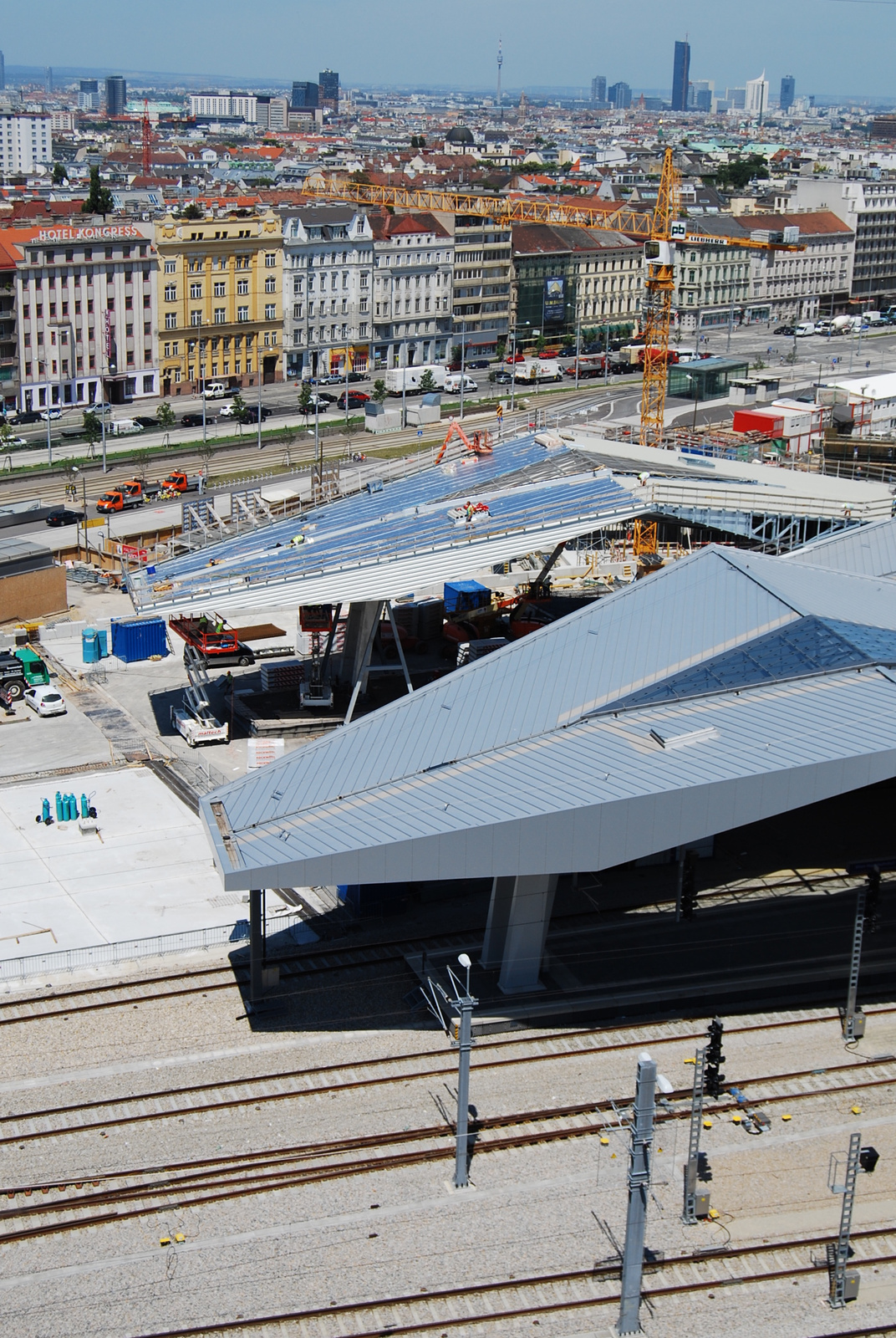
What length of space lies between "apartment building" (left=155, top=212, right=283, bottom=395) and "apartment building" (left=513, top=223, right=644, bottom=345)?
26.7 m

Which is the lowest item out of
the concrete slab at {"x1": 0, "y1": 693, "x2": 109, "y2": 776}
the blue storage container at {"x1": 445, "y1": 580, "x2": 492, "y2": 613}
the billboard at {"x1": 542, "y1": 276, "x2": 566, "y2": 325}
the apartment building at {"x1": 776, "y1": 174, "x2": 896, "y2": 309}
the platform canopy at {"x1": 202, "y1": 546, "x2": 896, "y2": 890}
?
the concrete slab at {"x1": 0, "y1": 693, "x2": 109, "y2": 776}

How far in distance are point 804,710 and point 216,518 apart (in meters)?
35.2

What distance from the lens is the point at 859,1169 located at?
32.5 meters

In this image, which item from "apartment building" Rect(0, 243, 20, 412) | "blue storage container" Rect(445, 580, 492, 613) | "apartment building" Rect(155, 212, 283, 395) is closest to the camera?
"blue storage container" Rect(445, 580, 492, 613)

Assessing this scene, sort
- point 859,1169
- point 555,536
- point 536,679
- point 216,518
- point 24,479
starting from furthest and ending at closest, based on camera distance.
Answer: point 24,479 < point 216,518 < point 555,536 < point 536,679 < point 859,1169

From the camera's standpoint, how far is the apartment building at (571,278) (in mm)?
143875

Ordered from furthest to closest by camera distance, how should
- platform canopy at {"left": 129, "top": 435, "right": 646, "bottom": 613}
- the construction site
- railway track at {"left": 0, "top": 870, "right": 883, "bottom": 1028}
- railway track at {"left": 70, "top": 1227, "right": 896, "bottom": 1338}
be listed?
platform canopy at {"left": 129, "top": 435, "right": 646, "bottom": 613}
railway track at {"left": 0, "top": 870, "right": 883, "bottom": 1028}
the construction site
railway track at {"left": 70, "top": 1227, "right": 896, "bottom": 1338}

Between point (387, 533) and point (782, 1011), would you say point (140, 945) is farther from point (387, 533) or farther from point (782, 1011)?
point (387, 533)

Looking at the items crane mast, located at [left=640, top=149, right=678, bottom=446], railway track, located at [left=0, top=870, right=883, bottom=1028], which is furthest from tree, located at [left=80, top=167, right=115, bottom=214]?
railway track, located at [left=0, top=870, right=883, bottom=1028]

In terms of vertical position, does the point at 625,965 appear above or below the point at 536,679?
below

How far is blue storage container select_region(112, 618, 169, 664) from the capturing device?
6412cm

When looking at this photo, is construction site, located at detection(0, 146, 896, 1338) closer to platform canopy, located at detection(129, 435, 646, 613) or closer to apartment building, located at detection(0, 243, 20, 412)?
platform canopy, located at detection(129, 435, 646, 613)

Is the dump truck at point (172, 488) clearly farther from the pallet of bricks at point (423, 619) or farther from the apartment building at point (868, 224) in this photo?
the apartment building at point (868, 224)

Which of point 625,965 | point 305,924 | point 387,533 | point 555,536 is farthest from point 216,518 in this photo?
point 625,965
